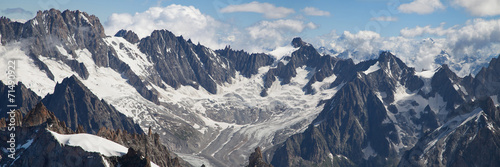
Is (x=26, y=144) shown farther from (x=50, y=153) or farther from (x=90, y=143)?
(x=90, y=143)

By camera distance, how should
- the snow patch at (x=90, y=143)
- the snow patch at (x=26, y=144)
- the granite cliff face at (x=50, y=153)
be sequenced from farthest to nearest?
1. the snow patch at (x=26, y=144)
2. the snow patch at (x=90, y=143)
3. the granite cliff face at (x=50, y=153)

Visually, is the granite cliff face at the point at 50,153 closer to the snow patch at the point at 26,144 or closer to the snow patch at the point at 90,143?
the snow patch at the point at 26,144

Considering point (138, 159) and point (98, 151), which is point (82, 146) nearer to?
point (98, 151)

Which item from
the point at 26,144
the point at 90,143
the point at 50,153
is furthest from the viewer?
the point at 26,144

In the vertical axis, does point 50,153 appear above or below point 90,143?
below

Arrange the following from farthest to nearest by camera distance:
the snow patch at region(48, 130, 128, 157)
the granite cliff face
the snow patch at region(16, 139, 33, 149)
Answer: the snow patch at region(16, 139, 33, 149), the snow patch at region(48, 130, 128, 157), the granite cliff face

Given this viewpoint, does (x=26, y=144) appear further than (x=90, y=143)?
Yes

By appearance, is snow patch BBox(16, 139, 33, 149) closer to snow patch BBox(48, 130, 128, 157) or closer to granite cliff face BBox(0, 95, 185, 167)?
granite cliff face BBox(0, 95, 185, 167)

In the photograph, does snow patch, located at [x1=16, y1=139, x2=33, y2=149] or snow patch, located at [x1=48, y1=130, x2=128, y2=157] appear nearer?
snow patch, located at [x1=48, y1=130, x2=128, y2=157]

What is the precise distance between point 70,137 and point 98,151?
11889 mm

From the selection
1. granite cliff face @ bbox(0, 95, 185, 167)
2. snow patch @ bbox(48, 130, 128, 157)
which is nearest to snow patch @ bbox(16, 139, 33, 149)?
granite cliff face @ bbox(0, 95, 185, 167)

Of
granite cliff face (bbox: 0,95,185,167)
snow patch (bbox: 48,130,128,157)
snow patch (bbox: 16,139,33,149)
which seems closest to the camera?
granite cliff face (bbox: 0,95,185,167)

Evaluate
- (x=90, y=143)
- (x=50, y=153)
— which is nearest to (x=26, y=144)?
(x=50, y=153)

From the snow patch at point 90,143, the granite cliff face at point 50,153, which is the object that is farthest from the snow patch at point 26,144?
the snow patch at point 90,143
